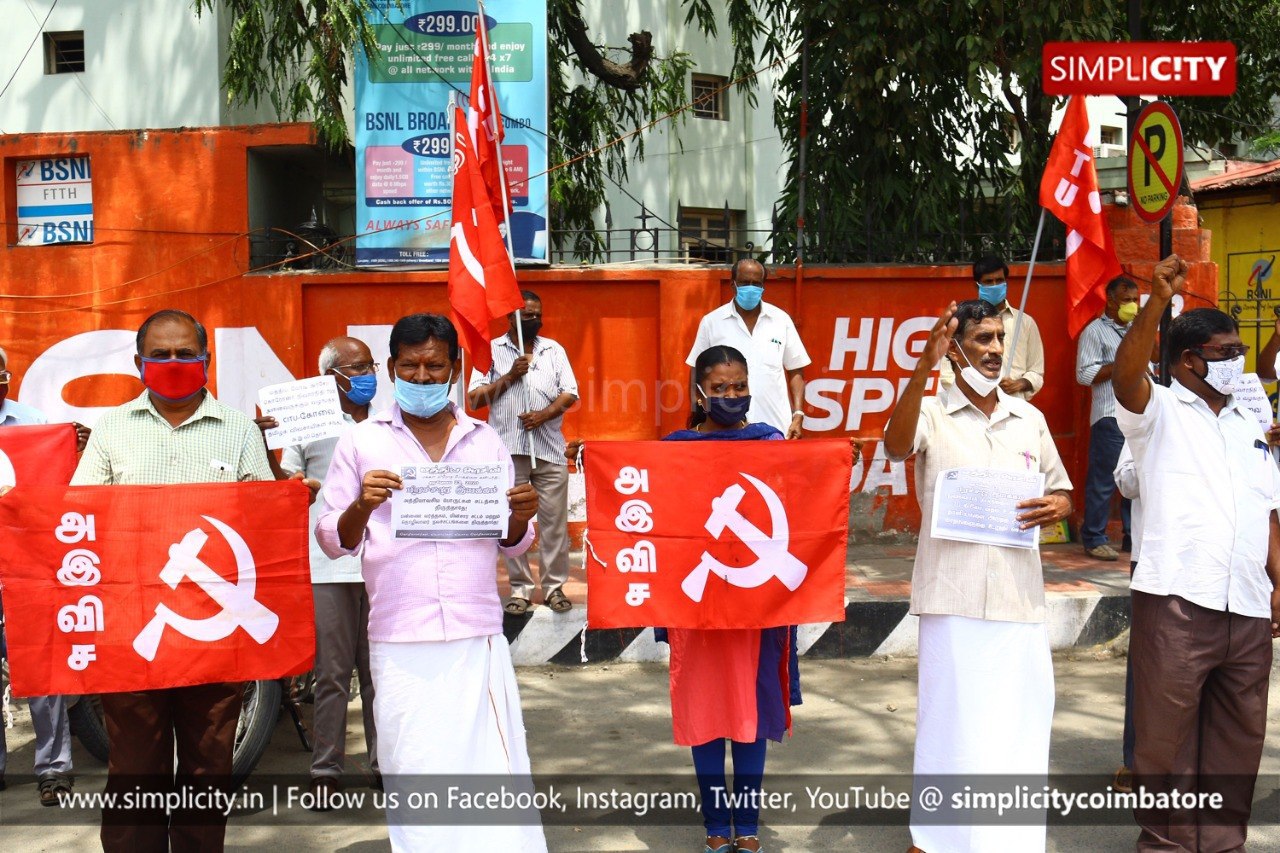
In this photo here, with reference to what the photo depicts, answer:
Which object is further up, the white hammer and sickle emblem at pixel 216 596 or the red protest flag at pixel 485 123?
the red protest flag at pixel 485 123

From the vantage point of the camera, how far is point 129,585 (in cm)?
407

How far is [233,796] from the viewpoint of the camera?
5.07 metres

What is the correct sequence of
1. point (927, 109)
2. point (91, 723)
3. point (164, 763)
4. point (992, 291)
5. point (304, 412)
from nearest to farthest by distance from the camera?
point (164, 763)
point (304, 412)
point (91, 723)
point (992, 291)
point (927, 109)

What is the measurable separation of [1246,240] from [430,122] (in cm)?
1387

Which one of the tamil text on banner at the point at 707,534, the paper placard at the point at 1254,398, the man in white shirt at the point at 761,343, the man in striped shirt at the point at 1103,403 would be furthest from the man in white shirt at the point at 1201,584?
the man in striped shirt at the point at 1103,403

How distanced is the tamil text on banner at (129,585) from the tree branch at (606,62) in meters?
8.53

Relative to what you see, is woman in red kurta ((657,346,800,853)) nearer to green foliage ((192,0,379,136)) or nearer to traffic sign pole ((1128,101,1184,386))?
traffic sign pole ((1128,101,1184,386))

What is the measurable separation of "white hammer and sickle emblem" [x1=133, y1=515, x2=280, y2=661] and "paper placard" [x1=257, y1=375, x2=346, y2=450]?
2.98 feet

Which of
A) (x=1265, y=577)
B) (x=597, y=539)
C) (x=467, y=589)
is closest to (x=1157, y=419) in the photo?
(x=1265, y=577)

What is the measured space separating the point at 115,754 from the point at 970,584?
2.82 m

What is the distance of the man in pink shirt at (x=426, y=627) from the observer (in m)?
3.86

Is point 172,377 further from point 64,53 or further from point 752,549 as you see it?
point 64,53

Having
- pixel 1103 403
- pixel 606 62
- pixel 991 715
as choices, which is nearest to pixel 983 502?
pixel 991 715

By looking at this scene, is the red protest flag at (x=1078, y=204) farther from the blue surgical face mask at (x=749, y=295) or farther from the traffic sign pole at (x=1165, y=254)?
the blue surgical face mask at (x=749, y=295)
